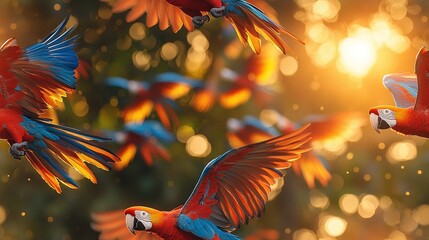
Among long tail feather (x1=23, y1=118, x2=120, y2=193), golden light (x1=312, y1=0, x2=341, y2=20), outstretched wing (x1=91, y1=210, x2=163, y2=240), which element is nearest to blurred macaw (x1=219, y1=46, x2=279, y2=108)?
golden light (x1=312, y1=0, x2=341, y2=20)

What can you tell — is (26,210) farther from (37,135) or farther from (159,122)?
(37,135)

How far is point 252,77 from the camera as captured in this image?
3.59 meters

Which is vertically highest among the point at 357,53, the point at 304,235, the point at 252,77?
the point at 357,53

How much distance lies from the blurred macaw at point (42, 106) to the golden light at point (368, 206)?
4.46 meters

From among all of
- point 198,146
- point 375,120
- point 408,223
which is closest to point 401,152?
point 408,223

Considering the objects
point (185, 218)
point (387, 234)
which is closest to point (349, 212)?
point (387, 234)

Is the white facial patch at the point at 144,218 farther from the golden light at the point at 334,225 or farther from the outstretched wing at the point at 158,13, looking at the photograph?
the golden light at the point at 334,225

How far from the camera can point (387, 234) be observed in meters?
5.36

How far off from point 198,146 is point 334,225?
1.29 metres

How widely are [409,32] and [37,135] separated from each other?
378 centimetres

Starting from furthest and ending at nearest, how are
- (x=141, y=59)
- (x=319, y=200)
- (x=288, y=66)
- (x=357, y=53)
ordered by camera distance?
(x=319, y=200) < (x=288, y=66) < (x=141, y=59) < (x=357, y=53)

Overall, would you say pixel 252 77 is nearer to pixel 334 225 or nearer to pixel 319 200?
pixel 319 200

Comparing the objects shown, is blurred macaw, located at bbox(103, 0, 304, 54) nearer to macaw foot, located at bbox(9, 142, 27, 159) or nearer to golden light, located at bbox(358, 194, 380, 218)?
macaw foot, located at bbox(9, 142, 27, 159)

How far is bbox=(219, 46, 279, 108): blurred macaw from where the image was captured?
3.39 metres
